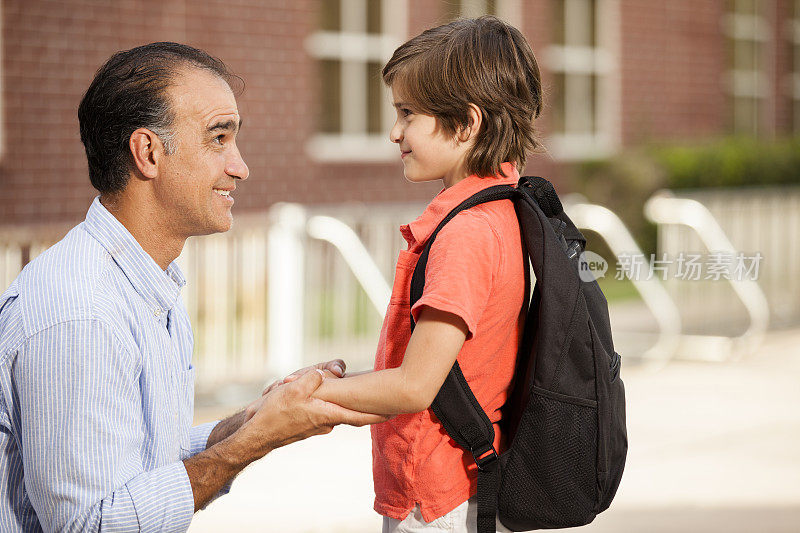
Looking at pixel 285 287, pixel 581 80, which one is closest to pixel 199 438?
pixel 285 287

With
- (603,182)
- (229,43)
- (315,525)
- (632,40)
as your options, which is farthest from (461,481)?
(632,40)

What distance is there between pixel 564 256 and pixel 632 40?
1322 cm

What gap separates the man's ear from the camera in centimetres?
266

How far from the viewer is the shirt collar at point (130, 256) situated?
2609 millimetres

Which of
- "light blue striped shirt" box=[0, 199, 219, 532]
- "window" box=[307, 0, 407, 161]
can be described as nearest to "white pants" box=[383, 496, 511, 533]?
"light blue striped shirt" box=[0, 199, 219, 532]

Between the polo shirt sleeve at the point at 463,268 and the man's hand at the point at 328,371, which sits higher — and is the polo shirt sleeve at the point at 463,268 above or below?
above

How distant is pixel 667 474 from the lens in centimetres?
641

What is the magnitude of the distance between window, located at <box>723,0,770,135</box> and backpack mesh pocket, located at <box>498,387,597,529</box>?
50.6 feet

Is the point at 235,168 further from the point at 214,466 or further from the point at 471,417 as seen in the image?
the point at 471,417

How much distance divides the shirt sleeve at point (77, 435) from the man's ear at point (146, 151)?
47 centimetres

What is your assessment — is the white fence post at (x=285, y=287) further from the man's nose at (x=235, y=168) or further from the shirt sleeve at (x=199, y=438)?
the man's nose at (x=235, y=168)

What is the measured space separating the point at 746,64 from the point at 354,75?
27.4 ft

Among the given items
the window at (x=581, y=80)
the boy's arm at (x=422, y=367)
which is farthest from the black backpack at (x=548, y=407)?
the window at (x=581, y=80)

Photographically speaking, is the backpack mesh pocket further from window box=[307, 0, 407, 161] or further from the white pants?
window box=[307, 0, 407, 161]
